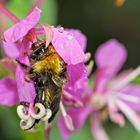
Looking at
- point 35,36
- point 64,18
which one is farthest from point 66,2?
point 35,36

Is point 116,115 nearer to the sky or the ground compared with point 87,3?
nearer to the sky

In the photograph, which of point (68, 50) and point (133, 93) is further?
point (133, 93)

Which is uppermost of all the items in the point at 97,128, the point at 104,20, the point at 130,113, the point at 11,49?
the point at 11,49

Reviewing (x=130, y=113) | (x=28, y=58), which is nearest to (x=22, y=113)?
(x=28, y=58)

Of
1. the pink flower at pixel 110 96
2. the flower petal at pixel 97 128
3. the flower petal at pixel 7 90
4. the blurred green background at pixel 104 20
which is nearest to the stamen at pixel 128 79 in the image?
the pink flower at pixel 110 96

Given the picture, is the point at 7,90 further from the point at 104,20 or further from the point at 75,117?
the point at 104,20

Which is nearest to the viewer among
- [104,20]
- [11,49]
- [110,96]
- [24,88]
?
[24,88]

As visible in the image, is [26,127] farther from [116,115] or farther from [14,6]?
[14,6]
